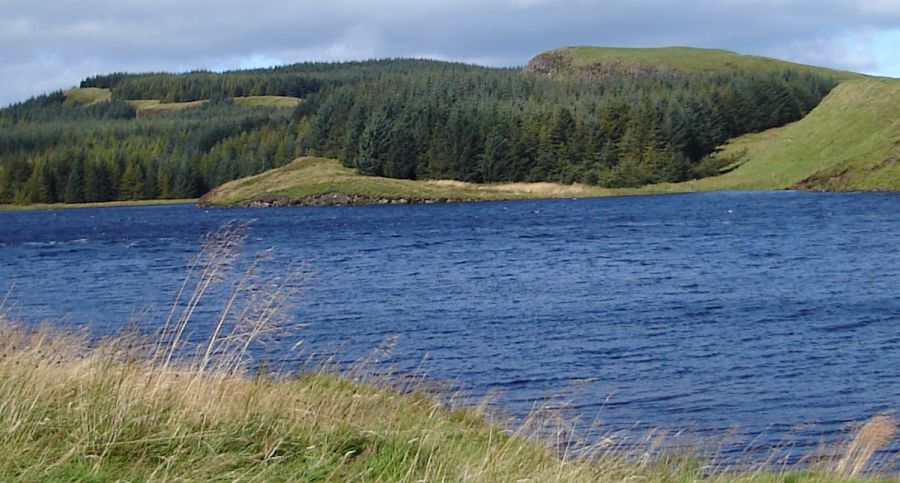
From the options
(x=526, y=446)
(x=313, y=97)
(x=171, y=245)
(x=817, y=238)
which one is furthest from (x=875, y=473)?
(x=313, y=97)

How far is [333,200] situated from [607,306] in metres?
109

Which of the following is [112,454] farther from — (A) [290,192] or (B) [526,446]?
(A) [290,192]

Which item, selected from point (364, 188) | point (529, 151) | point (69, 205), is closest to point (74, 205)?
point (69, 205)

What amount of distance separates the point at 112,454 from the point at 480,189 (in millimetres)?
131164

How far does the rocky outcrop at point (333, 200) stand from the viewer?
135400mm

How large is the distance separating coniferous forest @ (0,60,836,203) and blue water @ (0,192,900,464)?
204 ft

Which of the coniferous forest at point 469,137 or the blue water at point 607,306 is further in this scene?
the coniferous forest at point 469,137

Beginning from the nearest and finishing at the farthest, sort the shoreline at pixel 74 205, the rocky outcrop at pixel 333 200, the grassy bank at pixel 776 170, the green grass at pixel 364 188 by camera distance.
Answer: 1. the grassy bank at pixel 776 170
2. the rocky outcrop at pixel 333 200
3. the green grass at pixel 364 188
4. the shoreline at pixel 74 205

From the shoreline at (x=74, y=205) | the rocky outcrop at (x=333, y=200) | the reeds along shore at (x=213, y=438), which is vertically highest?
the reeds along shore at (x=213, y=438)

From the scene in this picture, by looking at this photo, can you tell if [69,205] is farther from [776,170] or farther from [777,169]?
[777,169]

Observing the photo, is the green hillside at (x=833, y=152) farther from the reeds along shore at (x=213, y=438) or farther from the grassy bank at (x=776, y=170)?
the reeds along shore at (x=213, y=438)

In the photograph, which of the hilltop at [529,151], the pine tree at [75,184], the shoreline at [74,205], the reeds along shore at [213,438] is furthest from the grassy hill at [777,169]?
the reeds along shore at [213,438]

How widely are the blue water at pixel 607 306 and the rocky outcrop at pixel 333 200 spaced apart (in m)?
57.5

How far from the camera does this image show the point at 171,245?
67.9 m
